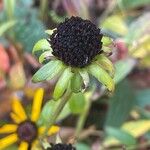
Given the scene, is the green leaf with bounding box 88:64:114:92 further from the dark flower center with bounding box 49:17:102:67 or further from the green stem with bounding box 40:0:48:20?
the green stem with bounding box 40:0:48:20

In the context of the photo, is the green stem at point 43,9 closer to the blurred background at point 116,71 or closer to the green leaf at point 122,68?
the blurred background at point 116,71

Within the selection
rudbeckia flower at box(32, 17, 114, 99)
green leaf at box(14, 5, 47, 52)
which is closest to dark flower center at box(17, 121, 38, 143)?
rudbeckia flower at box(32, 17, 114, 99)

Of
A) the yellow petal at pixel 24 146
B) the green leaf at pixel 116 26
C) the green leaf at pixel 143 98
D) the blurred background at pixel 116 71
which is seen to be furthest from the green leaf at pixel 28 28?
the yellow petal at pixel 24 146

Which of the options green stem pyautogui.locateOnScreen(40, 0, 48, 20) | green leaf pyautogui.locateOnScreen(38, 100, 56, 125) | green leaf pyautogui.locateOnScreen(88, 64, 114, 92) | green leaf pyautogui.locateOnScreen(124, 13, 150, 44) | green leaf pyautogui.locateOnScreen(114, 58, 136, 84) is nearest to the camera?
green leaf pyautogui.locateOnScreen(88, 64, 114, 92)

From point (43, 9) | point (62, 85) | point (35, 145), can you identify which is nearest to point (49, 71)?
point (62, 85)

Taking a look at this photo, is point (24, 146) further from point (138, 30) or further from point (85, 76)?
point (138, 30)

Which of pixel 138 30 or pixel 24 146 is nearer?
pixel 24 146
